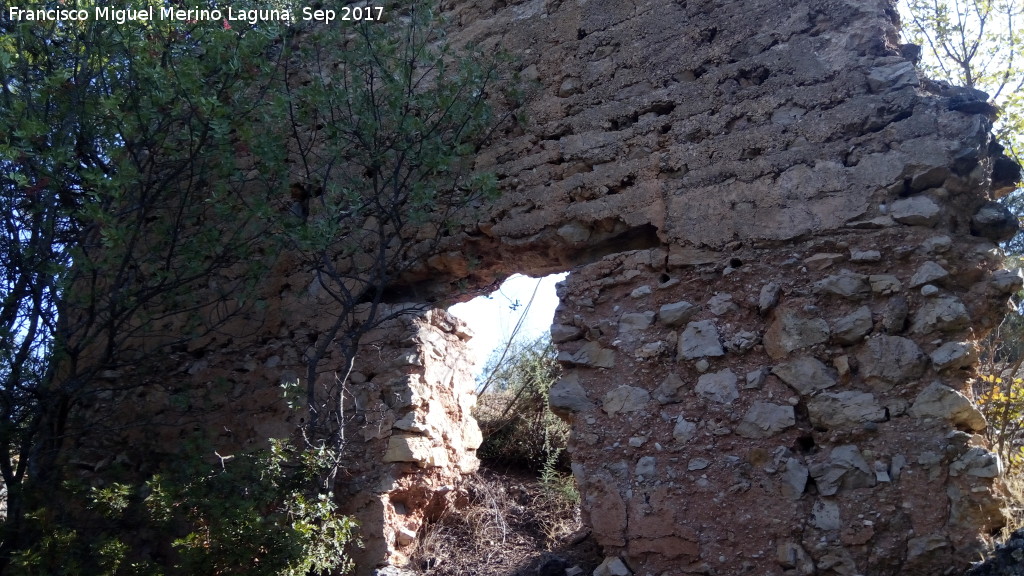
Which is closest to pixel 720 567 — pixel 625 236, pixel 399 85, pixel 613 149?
pixel 625 236

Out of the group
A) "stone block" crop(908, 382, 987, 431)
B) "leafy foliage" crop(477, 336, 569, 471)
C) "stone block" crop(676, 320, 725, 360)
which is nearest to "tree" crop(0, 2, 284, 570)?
"leafy foliage" crop(477, 336, 569, 471)

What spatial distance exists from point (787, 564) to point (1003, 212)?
159 centimetres

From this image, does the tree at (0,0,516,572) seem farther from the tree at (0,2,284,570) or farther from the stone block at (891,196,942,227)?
Result: the stone block at (891,196,942,227)

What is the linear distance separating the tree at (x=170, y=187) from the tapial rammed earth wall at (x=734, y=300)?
27cm

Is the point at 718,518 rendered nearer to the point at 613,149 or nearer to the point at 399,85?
the point at 613,149

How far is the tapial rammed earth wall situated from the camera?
123 inches

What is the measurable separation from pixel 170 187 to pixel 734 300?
289cm

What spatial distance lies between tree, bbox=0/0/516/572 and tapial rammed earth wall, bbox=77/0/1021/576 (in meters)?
0.27

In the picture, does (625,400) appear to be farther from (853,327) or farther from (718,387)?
(853,327)

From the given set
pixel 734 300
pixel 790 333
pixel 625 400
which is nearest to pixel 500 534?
pixel 625 400

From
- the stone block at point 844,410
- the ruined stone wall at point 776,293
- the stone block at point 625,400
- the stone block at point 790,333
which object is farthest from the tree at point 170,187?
the stone block at point 844,410

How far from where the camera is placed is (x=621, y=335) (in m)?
3.71

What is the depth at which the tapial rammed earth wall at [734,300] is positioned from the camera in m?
3.13

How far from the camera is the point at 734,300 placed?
3543 millimetres
